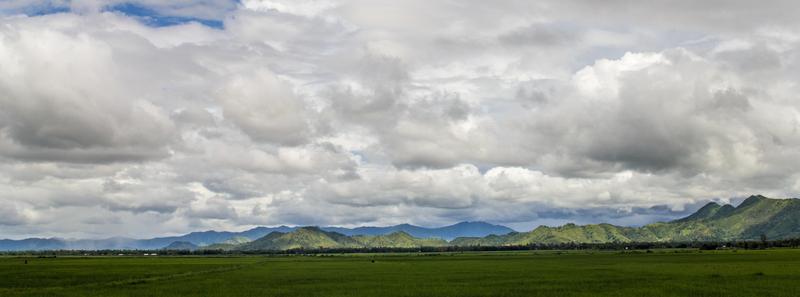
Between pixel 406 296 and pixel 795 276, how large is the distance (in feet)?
174

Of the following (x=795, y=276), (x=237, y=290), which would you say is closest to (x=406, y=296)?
(x=237, y=290)

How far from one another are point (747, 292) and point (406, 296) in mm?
32879

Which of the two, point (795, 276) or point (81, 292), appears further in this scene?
point (795, 276)

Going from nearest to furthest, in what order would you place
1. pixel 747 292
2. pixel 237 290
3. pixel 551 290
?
1. pixel 747 292
2. pixel 551 290
3. pixel 237 290

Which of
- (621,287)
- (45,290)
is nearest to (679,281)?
(621,287)

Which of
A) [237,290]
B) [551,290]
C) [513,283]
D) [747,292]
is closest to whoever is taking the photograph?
[747,292]

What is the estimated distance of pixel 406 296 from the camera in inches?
2576

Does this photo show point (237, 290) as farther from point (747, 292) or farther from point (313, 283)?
point (747, 292)

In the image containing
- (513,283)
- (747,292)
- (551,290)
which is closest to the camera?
(747,292)

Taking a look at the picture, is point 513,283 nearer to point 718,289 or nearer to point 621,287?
point 621,287

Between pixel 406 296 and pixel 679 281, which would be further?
pixel 679 281

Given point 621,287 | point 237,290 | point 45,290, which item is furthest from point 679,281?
point 45,290

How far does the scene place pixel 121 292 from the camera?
240 ft

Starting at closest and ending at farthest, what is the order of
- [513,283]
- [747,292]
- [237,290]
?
[747,292], [237,290], [513,283]
